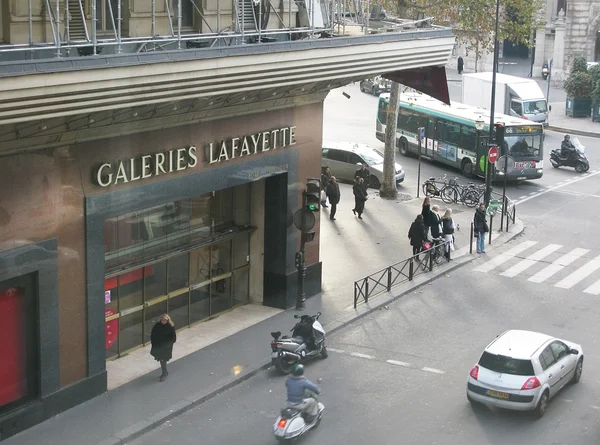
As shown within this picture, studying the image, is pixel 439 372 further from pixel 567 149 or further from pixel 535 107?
pixel 535 107

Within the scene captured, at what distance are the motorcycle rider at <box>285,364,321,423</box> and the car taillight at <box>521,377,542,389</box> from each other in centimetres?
377

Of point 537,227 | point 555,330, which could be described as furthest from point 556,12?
point 555,330

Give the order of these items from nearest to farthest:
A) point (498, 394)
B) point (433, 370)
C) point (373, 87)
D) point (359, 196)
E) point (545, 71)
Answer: point (498, 394)
point (433, 370)
point (359, 196)
point (373, 87)
point (545, 71)

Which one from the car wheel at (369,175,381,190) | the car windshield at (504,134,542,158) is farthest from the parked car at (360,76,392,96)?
the car wheel at (369,175,381,190)

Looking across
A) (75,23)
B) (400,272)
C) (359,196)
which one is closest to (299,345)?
(400,272)

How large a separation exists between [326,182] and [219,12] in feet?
49.1

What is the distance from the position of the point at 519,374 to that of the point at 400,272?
8.57m

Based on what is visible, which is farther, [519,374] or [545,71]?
[545,71]

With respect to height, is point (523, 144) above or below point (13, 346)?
below

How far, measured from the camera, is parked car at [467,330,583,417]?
19.1 meters

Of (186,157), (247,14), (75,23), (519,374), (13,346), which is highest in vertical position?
(75,23)

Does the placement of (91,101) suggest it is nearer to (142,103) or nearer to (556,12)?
(142,103)

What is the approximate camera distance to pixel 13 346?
59.8 feet

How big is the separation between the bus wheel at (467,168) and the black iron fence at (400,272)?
1267cm
